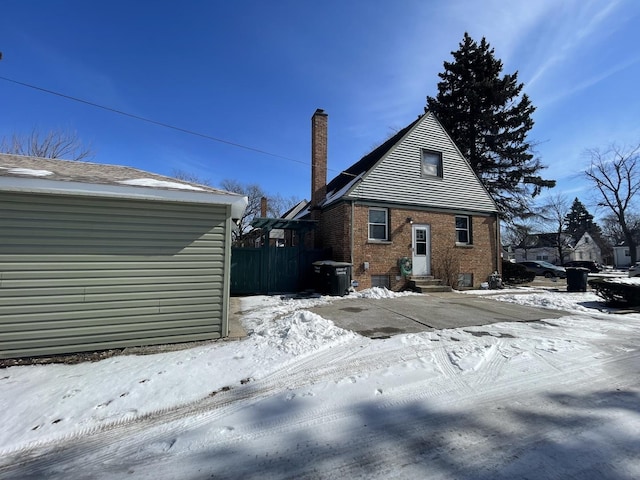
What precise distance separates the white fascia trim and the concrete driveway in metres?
3.45

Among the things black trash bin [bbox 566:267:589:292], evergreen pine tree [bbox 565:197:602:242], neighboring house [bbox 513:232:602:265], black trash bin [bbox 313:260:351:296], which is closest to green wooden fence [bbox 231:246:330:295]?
black trash bin [bbox 313:260:351:296]

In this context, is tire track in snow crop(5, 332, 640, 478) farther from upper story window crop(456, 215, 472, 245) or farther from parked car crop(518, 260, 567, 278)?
parked car crop(518, 260, 567, 278)

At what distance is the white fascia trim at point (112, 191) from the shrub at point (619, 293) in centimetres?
1038

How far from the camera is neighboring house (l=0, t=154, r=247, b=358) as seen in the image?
4.61 metres

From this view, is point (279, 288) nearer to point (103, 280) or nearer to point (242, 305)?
point (242, 305)

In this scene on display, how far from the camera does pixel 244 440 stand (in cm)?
258

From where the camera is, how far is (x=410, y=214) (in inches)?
518

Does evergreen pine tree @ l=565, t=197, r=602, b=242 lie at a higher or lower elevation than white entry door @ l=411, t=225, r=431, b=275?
higher

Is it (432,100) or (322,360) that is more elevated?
(432,100)

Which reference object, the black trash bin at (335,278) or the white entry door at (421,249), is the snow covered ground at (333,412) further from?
the white entry door at (421,249)

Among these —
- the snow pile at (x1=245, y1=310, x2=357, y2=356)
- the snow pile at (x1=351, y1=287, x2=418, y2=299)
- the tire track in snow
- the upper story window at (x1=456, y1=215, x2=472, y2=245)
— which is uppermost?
the upper story window at (x1=456, y1=215, x2=472, y2=245)

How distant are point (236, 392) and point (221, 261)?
8.86 ft

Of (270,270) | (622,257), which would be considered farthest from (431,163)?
(622,257)

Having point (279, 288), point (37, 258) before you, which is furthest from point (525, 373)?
point (279, 288)
